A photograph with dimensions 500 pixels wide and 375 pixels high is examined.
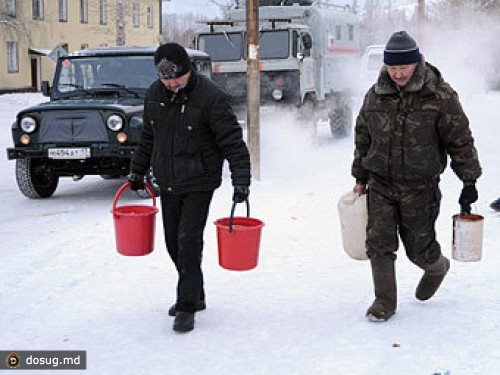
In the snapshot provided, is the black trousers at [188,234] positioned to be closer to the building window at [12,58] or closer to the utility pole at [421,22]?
the utility pole at [421,22]

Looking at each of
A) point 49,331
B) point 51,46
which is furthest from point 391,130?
point 51,46

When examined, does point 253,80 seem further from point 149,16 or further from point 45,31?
point 149,16

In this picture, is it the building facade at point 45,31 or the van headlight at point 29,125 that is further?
the building facade at point 45,31

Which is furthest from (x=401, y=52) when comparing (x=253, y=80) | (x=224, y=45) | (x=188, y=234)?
(x=224, y=45)

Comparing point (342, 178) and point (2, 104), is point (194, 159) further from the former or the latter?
point (2, 104)

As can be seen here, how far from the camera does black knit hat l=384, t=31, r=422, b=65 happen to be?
440cm

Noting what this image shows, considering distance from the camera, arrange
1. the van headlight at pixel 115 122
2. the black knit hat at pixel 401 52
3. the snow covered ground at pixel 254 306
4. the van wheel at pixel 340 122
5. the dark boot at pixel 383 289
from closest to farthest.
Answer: the snow covered ground at pixel 254 306, the black knit hat at pixel 401 52, the dark boot at pixel 383 289, the van headlight at pixel 115 122, the van wheel at pixel 340 122

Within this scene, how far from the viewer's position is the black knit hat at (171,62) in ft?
14.6

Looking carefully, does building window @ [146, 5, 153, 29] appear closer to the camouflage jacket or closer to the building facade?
the building facade

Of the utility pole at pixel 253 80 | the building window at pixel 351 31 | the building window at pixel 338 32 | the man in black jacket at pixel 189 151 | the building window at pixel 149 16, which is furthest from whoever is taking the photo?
the building window at pixel 149 16

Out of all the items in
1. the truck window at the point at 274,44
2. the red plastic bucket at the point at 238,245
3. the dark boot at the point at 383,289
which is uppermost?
the truck window at the point at 274,44

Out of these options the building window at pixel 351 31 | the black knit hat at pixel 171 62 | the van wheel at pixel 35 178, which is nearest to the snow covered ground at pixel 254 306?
the van wheel at pixel 35 178

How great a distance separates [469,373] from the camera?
13.0 ft

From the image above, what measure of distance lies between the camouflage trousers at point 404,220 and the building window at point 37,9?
125 feet
